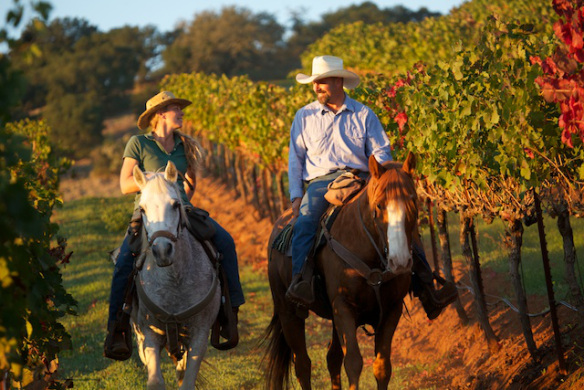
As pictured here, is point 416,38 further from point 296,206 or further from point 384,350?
point 384,350

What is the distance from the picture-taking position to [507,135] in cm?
711

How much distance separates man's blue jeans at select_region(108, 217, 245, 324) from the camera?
6566 mm

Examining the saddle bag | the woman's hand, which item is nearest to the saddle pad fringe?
the saddle bag

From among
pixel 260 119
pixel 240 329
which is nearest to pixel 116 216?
pixel 260 119

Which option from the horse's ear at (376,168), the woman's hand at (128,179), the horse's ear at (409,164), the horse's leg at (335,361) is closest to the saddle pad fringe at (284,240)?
the horse's leg at (335,361)

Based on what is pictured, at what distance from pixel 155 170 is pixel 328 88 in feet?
5.70

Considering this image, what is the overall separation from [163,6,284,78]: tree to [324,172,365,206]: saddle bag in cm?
6741

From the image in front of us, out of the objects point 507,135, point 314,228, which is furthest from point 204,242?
point 507,135

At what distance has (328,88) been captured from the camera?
23.3 feet

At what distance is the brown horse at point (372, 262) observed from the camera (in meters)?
5.49

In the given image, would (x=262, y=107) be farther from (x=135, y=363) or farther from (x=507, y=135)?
(x=507, y=135)

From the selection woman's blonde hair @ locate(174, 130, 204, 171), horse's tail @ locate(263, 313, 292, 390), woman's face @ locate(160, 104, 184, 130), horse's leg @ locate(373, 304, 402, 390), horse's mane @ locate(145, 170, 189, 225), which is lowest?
horse's tail @ locate(263, 313, 292, 390)

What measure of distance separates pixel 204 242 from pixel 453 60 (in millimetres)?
3653

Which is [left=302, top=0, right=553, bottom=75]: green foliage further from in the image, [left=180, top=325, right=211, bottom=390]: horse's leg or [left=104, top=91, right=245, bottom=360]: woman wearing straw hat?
[left=180, top=325, right=211, bottom=390]: horse's leg
